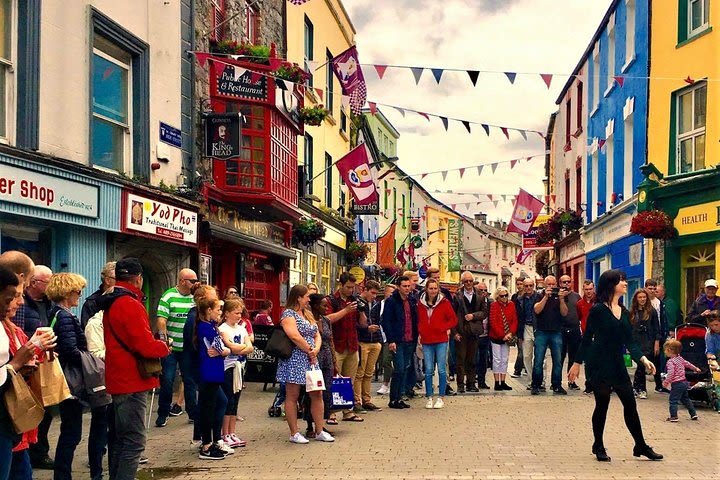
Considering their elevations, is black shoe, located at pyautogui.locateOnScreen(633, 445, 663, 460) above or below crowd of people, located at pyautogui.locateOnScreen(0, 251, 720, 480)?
below

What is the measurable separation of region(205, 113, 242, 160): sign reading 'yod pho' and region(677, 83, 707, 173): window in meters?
9.26

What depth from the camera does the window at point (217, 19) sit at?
663 inches

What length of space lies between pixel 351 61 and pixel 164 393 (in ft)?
32.9

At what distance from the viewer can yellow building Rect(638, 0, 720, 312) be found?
16.7 metres

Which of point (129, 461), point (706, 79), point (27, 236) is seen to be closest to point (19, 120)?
point (27, 236)

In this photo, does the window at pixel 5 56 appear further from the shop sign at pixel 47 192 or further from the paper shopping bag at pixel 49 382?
the paper shopping bag at pixel 49 382

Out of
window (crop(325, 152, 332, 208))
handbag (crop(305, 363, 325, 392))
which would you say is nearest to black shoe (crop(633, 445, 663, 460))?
handbag (crop(305, 363, 325, 392))

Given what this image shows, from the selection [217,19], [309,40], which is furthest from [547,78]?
[309,40]

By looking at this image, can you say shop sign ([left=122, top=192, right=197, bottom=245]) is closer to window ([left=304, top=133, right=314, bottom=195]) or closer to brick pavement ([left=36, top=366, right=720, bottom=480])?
brick pavement ([left=36, top=366, right=720, bottom=480])

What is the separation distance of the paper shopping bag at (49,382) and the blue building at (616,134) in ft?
45.3

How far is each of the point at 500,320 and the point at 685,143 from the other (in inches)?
247

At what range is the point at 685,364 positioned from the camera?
442 inches

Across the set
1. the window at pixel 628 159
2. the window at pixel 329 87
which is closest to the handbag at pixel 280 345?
the window at pixel 628 159

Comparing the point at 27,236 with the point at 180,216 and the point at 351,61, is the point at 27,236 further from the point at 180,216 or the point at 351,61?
the point at 351,61
